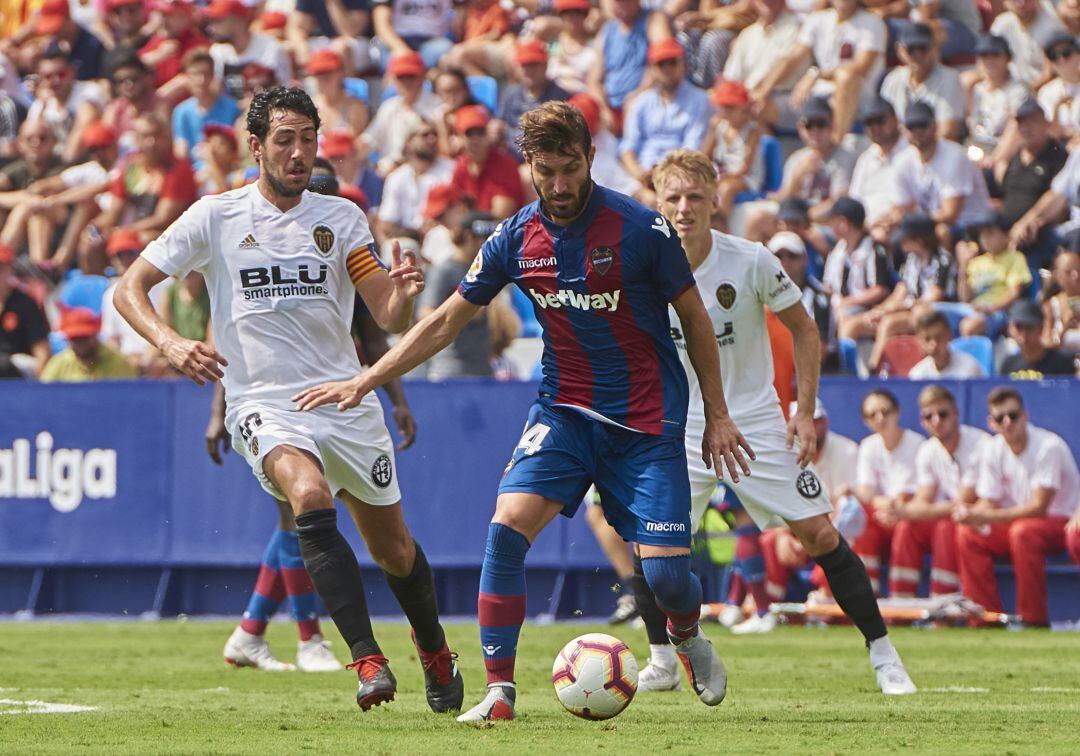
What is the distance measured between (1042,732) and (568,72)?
13028 millimetres

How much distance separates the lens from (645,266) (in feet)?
24.1

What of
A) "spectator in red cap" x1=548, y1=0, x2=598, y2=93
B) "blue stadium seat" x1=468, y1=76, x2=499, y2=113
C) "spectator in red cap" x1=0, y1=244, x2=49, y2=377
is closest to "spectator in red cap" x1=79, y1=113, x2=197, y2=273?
"spectator in red cap" x1=0, y1=244, x2=49, y2=377

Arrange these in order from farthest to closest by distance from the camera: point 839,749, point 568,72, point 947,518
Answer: point 568,72 < point 947,518 < point 839,749

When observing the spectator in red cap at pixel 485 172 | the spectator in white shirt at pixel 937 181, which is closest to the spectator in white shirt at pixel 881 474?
the spectator in white shirt at pixel 937 181

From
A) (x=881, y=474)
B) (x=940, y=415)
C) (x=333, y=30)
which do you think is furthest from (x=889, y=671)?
(x=333, y=30)

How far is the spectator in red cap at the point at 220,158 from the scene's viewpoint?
59.7 ft

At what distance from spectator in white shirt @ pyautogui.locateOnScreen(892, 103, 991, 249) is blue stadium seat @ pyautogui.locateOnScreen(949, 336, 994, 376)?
141 centimetres

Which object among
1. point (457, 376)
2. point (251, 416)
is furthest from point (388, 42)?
point (251, 416)

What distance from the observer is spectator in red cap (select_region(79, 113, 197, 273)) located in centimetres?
1856

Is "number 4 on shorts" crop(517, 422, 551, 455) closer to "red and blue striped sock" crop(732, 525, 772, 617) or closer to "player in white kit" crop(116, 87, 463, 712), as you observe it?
"player in white kit" crop(116, 87, 463, 712)

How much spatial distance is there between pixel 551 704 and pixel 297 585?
2.67m

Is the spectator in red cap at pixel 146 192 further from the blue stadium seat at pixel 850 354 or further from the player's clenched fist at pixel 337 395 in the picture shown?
the player's clenched fist at pixel 337 395

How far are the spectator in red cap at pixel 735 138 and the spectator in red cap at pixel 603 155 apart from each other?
82 centimetres

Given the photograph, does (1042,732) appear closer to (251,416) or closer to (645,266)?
(645,266)
